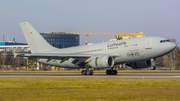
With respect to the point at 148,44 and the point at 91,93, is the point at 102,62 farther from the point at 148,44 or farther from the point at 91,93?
the point at 91,93

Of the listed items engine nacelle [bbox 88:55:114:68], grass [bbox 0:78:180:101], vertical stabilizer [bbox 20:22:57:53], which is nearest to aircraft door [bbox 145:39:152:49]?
engine nacelle [bbox 88:55:114:68]

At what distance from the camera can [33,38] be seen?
47.1 metres

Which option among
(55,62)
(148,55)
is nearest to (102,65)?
(148,55)

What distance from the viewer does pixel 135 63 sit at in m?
41.0

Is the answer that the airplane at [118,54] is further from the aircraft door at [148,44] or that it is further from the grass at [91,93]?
the grass at [91,93]

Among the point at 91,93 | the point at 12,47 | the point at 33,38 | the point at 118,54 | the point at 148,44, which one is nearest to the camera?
the point at 91,93

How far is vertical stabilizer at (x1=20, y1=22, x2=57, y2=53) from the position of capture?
4700cm

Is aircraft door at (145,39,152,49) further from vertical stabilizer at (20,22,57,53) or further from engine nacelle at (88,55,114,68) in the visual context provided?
vertical stabilizer at (20,22,57,53)

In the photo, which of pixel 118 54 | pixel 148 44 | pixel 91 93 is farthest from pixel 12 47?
pixel 91 93

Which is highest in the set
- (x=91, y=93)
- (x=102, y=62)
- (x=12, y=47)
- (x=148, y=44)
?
(x=12, y=47)

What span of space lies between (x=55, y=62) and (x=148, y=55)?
17667mm

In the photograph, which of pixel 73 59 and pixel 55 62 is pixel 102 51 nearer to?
pixel 73 59

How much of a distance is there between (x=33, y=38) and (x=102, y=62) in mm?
16776

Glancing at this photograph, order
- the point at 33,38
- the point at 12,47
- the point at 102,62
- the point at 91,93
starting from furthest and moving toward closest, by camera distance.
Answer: the point at 12,47
the point at 33,38
the point at 102,62
the point at 91,93
